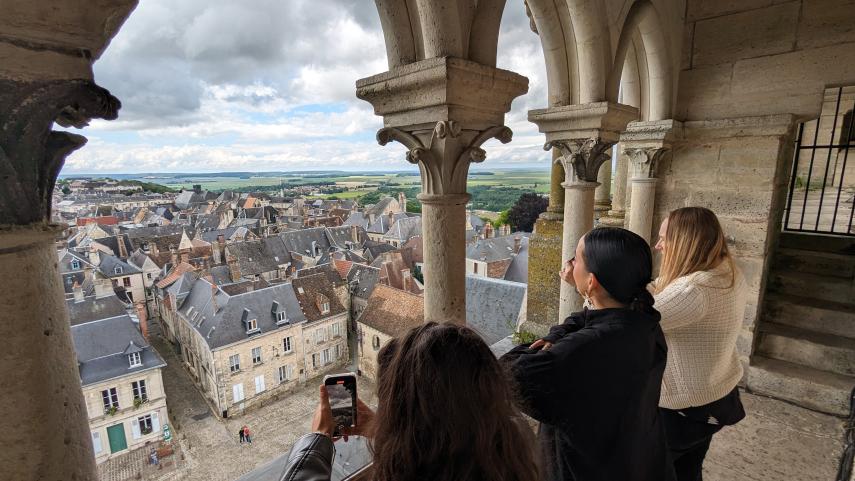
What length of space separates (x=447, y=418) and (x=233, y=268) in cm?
2056

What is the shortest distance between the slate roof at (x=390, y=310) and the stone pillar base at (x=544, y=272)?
7521 millimetres

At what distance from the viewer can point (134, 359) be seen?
8281 millimetres

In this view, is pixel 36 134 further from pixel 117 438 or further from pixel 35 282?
pixel 117 438

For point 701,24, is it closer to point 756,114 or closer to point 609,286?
point 756,114

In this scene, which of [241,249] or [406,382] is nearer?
[406,382]

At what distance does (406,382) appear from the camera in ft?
2.13

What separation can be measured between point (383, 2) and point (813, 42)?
316 centimetres

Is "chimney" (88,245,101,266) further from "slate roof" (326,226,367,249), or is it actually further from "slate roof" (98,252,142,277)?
"slate roof" (326,226,367,249)

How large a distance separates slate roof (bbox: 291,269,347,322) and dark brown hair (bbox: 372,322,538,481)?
500 inches

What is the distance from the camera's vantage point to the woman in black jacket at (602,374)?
0.92 meters

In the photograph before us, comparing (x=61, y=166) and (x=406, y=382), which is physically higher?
(x=61, y=166)

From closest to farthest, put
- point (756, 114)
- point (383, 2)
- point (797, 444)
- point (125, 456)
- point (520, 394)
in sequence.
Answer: point (520, 394) → point (383, 2) → point (797, 444) → point (756, 114) → point (125, 456)

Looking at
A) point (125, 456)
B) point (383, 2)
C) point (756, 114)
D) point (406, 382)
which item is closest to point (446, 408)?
point (406, 382)

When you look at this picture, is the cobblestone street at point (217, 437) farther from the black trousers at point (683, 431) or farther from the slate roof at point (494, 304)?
the black trousers at point (683, 431)
